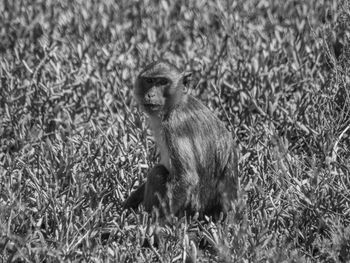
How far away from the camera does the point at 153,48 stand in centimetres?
960

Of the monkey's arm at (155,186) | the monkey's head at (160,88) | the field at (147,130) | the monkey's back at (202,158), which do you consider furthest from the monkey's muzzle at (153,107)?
the field at (147,130)

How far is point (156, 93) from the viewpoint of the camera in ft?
21.3

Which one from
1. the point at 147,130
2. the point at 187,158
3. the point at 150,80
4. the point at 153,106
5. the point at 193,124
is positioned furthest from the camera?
the point at 147,130

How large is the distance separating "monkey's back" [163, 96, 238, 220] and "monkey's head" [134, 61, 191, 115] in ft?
0.40

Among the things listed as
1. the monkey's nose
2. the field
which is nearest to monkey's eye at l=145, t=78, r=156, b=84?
the monkey's nose

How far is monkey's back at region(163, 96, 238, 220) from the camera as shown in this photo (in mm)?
6199

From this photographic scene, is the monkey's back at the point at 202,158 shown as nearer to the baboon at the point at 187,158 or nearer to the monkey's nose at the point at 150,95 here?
the baboon at the point at 187,158

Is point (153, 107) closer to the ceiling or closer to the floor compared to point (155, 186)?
closer to the ceiling

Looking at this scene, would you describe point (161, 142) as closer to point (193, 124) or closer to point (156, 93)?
point (193, 124)

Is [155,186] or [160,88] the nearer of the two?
[155,186]

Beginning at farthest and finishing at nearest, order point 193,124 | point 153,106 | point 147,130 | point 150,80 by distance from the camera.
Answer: point 147,130
point 150,80
point 153,106
point 193,124

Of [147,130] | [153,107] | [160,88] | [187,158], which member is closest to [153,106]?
[153,107]

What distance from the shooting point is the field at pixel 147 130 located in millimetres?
5773

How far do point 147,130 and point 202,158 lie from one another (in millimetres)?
1684
